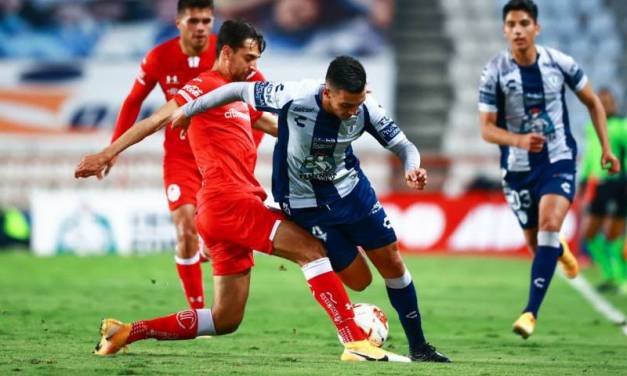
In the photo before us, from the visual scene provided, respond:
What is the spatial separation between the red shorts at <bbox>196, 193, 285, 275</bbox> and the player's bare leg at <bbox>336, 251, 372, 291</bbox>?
20.4 inches

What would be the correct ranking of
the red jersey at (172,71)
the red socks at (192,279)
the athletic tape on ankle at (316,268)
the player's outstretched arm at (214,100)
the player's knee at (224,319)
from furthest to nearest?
the red jersey at (172,71), the red socks at (192,279), the player's knee at (224,319), the athletic tape on ankle at (316,268), the player's outstretched arm at (214,100)

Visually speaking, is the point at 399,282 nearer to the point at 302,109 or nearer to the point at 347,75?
the point at 302,109

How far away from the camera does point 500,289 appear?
1398 cm

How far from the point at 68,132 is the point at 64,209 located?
6.33m

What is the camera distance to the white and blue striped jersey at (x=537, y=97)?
9.31 meters

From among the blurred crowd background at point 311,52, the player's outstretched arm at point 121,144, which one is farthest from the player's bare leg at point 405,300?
the blurred crowd background at point 311,52

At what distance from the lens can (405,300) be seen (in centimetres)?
750

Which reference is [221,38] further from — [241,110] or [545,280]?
[545,280]

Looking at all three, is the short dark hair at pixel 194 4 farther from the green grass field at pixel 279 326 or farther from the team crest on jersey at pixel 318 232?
the team crest on jersey at pixel 318 232

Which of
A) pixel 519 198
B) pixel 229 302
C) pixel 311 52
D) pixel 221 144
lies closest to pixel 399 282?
pixel 229 302

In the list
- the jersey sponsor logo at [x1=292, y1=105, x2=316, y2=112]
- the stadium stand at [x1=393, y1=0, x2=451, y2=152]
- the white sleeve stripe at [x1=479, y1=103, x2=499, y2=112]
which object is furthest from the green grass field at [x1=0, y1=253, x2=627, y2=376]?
the stadium stand at [x1=393, y1=0, x2=451, y2=152]

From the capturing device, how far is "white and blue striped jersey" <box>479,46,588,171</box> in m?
9.31

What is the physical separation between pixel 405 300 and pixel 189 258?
7.03ft

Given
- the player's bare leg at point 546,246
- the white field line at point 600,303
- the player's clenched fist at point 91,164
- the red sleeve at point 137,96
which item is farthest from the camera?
the white field line at point 600,303
